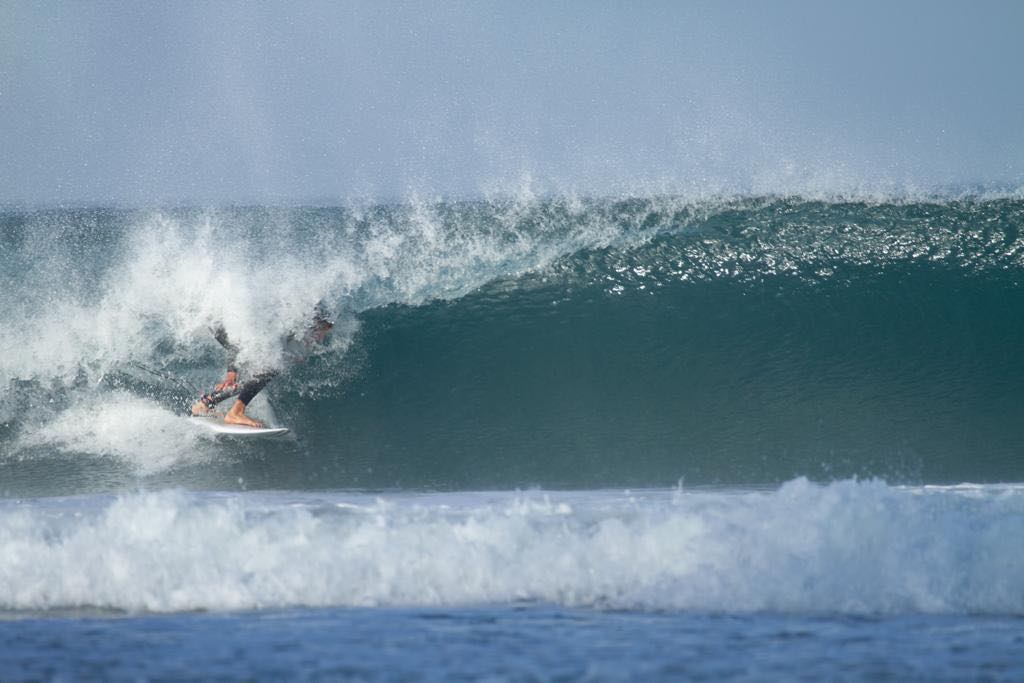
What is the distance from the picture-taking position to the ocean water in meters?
4.08

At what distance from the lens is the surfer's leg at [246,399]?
7.61 metres

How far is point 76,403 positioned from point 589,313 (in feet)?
14.4

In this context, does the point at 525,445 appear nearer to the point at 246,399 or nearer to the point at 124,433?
the point at 246,399

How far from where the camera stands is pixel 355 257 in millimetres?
9250

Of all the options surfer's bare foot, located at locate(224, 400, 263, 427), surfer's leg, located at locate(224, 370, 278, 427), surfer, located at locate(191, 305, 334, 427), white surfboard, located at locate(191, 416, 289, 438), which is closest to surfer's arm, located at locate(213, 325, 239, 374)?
surfer, located at locate(191, 305, 334, 427)

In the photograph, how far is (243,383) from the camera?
7.88m

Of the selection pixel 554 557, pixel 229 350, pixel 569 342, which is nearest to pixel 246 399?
pixel 229 350

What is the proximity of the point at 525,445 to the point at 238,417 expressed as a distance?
2153 mm

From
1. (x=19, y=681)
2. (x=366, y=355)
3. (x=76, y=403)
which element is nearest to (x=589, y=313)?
(x=366, y=355)

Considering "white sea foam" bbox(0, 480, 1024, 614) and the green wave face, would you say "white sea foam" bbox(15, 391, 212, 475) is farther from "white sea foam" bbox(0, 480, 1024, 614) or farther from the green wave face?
"white sea foam" bbox(0, 480, 1024, 614)

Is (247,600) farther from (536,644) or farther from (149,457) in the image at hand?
(149,457)

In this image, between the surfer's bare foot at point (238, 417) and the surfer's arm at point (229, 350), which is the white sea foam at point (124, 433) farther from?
the surfer's arm at point (229, 350)

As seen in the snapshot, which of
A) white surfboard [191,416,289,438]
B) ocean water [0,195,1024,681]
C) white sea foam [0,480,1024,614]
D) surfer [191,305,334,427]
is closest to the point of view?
ocean water [0,195,1024,681]

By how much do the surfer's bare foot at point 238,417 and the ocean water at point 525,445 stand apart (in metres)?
0.18
